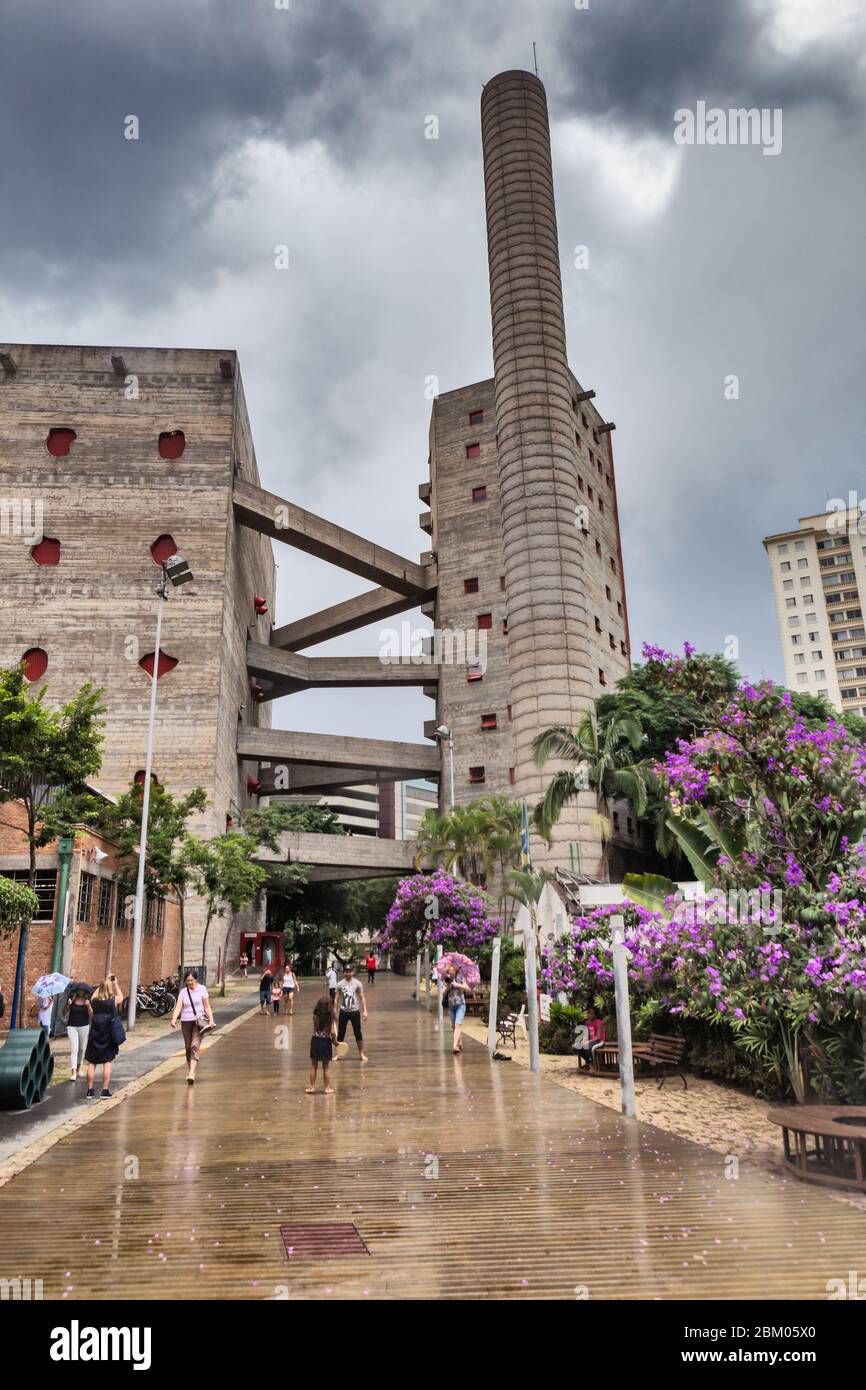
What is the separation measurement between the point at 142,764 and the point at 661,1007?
31.1 m

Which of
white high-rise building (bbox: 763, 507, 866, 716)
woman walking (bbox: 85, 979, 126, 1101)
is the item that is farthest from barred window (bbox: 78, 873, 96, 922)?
white high-rise building (bbox: 763, 507, 866, 716)

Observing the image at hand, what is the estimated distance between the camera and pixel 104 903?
25.5 meters

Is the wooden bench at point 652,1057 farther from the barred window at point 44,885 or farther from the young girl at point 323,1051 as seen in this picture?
the barred window at point 44,885

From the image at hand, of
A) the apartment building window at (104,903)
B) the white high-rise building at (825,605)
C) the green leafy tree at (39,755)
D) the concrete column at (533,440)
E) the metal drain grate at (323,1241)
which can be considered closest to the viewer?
the metal drain grate at (323,1241)

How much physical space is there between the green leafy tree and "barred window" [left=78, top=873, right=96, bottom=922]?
2746mm

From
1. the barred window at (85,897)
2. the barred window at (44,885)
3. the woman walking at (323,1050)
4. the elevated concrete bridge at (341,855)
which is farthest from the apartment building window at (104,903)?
the elevated concrete bridge at (341,855)

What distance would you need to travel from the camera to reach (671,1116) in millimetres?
12258

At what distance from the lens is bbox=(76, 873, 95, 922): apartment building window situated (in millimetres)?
23031

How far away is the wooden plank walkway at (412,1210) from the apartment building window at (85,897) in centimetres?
1170

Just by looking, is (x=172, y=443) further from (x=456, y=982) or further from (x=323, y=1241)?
(x=323, y=1241)

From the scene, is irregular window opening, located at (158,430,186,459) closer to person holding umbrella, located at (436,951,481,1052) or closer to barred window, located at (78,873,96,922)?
barred window, located at (78,873,96,922)

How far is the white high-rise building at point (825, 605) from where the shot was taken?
97312 millimetres

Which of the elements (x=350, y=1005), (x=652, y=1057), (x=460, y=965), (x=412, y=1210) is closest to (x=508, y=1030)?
(x=460, y=965)
